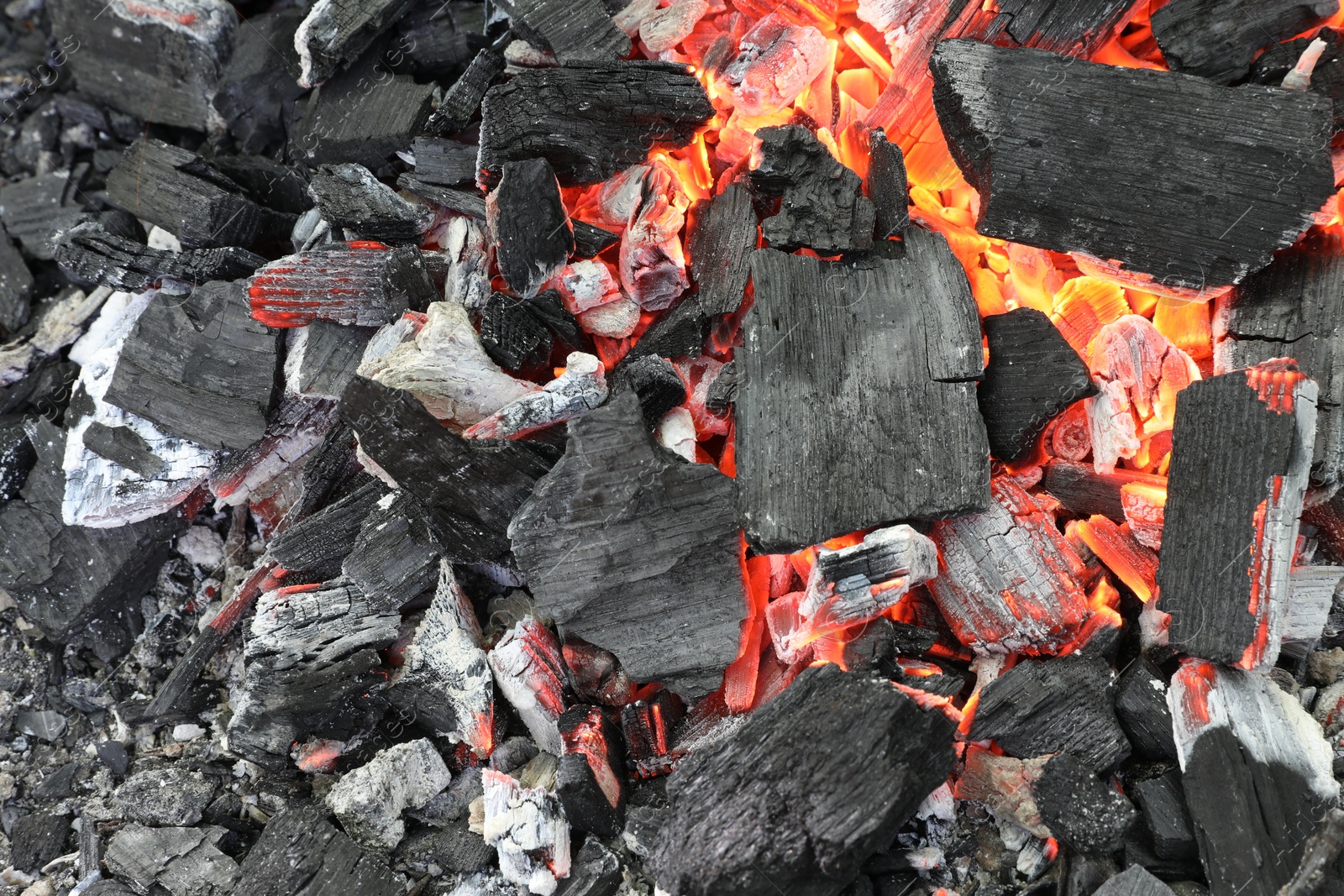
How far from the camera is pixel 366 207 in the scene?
3.59 m

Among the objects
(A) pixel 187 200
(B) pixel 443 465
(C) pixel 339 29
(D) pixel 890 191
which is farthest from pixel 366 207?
(D) pixel 890 191

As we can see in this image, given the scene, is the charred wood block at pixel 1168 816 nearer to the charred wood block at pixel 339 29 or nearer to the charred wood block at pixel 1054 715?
the charred wood block at pixel 1054 715

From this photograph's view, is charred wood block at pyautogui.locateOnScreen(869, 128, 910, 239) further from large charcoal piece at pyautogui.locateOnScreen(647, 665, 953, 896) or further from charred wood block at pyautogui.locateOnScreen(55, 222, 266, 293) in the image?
charred wood block at pyautogui.locateOnScreen(55, 222, 266, 293)

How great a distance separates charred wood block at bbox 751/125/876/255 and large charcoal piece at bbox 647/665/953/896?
150 cm

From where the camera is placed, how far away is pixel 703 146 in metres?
3.72

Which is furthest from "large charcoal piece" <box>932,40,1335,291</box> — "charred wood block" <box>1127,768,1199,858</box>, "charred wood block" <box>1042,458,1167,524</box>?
"charred wood block" <box>1127,768,1199,858</box>

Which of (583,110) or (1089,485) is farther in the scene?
(583,110)

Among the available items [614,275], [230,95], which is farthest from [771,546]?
[230,95]

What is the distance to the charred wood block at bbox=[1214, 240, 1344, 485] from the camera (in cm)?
288

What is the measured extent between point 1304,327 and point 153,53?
5.10 m

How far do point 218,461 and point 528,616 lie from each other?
1.46m

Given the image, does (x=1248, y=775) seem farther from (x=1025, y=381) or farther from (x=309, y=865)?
(x=309, y=865)

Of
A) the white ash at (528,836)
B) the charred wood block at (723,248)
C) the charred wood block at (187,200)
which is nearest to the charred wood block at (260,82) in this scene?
the charred wood block at (187,200)

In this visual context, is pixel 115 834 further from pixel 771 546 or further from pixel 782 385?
pixel 782 385
